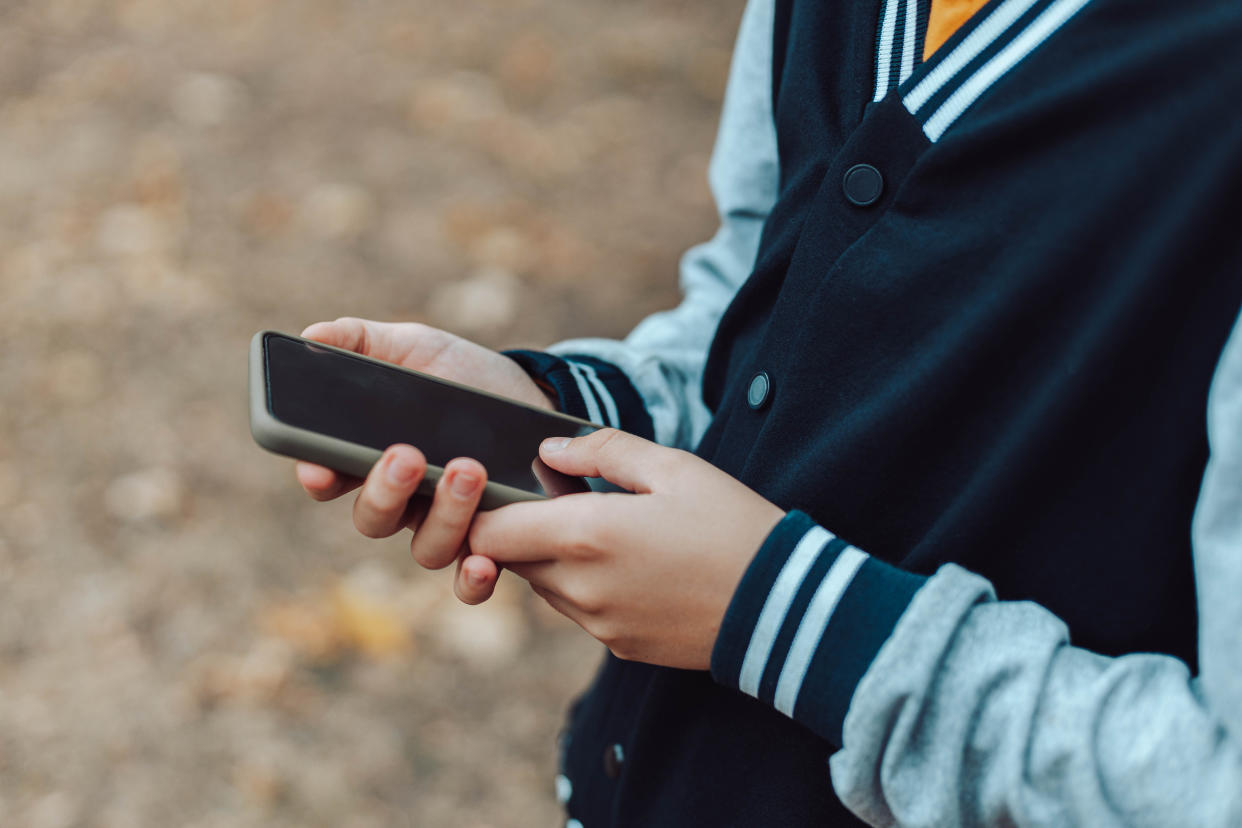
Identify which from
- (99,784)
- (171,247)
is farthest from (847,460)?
(171,247)

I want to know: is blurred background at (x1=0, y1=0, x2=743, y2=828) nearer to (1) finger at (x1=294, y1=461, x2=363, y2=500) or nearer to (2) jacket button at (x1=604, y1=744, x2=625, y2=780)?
(2) jacket button at (x1=604, y1=744, x2=625, y2=780)

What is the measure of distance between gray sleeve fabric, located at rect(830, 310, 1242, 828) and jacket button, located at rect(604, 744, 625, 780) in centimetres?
25

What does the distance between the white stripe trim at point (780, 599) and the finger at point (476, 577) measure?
182 mm

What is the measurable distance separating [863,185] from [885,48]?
0.10 metres

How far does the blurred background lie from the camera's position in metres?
1.45

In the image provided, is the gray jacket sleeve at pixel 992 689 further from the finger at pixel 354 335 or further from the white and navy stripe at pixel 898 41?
the finger at pixel 354 335

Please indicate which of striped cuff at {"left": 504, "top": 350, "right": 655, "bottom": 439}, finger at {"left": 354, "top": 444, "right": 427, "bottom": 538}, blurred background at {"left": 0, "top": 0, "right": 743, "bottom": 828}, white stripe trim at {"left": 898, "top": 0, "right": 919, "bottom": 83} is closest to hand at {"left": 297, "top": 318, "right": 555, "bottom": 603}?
finger at {"left": 354, "top": 444, "right": 427, "bottom": 538}

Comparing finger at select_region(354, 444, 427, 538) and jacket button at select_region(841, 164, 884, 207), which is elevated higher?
jacket button at select_region(841, 164, 884, 207)

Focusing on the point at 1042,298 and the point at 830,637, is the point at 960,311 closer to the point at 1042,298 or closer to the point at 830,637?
the point at 1042,298

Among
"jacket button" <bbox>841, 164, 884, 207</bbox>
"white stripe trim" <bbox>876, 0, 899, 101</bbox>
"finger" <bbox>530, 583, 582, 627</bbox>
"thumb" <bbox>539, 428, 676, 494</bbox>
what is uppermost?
"white stripe trim" <bbox>876, 0, 899, 101</bbox>

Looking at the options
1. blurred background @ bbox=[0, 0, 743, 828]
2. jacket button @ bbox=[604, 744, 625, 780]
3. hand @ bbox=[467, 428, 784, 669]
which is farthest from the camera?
blurred background @ bbox=[0, 0, 743, 828]

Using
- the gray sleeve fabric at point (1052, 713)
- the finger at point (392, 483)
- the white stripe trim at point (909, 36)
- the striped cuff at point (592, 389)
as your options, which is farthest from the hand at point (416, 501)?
the white stripe trim at point (909, 36)

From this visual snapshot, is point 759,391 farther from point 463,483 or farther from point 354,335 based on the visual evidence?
point 354,335

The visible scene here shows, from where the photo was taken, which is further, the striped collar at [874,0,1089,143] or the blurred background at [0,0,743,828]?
the blurred background at [0,0,743,828]
